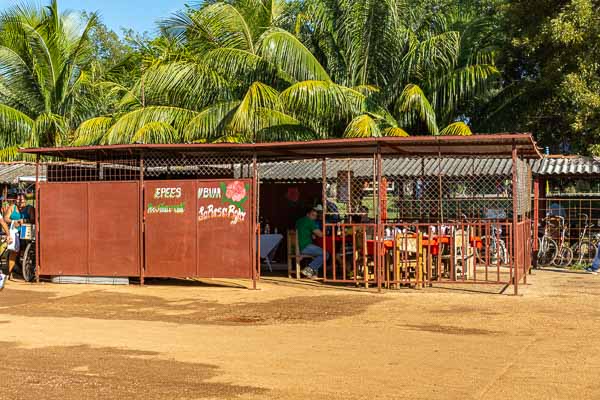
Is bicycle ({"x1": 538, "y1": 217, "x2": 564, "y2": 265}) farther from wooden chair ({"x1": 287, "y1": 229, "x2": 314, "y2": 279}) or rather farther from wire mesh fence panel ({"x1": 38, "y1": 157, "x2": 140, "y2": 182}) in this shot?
wire mesh fence panel ({"x1": 38, "y1": 157, "x2": 140, "y2": 182})

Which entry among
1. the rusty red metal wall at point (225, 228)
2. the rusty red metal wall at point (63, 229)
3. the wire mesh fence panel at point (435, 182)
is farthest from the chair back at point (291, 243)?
the rusty red metal wall at point (63, 229)

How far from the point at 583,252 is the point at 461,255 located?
571 centimetres

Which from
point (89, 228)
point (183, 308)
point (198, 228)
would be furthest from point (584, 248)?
point (89, 228)

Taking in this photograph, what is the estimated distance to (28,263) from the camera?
53.7ft

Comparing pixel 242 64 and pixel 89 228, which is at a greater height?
pixel 242 64

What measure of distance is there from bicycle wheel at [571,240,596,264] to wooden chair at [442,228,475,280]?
4443 mm

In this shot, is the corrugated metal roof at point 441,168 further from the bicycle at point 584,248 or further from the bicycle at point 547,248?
the bicycle at point 584,248

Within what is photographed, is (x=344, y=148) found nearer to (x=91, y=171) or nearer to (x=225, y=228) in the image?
(x=225, y=228)

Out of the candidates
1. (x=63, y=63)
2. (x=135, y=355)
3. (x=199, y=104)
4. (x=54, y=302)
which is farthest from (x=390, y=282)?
(x=63, y=63)

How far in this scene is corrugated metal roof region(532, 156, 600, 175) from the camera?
19391mm

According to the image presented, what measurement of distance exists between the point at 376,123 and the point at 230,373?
51.3 feet

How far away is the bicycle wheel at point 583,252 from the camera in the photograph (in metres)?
Answer: 20.0

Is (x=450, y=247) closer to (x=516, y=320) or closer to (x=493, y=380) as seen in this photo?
(x=516, y=320)

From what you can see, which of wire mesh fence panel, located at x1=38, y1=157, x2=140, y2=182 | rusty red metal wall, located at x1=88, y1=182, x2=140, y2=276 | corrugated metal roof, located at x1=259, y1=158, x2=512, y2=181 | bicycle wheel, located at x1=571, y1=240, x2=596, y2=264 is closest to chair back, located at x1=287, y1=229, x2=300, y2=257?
corrugated metal roof, located at x1=259, y1=158, x2=512, y2=181
